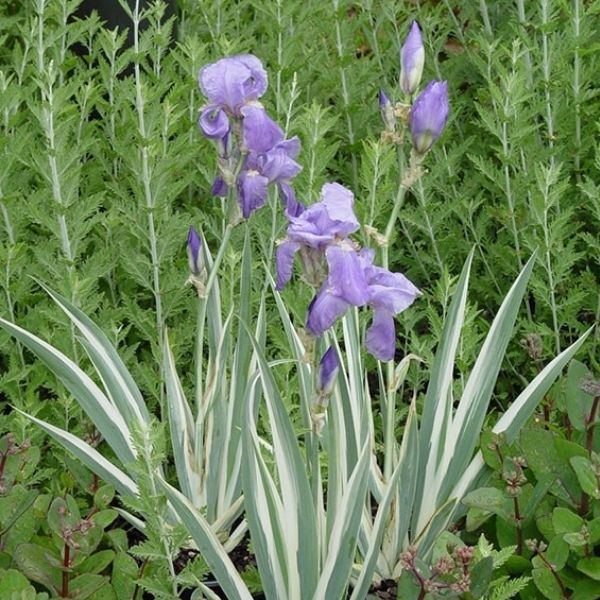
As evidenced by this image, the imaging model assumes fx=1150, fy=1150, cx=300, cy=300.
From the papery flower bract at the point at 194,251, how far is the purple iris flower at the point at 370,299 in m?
0.48

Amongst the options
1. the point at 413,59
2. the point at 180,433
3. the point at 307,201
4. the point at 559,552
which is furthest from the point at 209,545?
the point at 307,201

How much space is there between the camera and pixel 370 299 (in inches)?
72.5

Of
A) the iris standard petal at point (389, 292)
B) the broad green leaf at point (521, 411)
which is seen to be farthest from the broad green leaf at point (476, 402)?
the iris standard petal at point (389, 292)

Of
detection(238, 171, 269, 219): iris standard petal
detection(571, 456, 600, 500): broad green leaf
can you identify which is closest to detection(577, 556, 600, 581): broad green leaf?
detection(571, 456, 600, 500): broad green leaf

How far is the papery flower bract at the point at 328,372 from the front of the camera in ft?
6.15

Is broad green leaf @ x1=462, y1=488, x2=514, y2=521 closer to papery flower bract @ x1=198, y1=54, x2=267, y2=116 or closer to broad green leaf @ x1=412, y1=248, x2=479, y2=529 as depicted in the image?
broad green leaf @ x1=412, y1=248, x2=479, y2=529

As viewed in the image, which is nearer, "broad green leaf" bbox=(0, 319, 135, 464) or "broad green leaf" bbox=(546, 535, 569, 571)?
"broad green leaf" bbox=(546, 535, 569, 571)

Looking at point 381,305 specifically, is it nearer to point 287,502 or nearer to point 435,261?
point 287,502

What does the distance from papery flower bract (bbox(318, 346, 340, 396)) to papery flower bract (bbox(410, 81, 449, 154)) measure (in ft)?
1.39

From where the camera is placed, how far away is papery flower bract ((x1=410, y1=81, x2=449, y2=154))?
202 cm

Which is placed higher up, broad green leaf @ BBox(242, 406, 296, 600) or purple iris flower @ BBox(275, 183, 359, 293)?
purple iris flower @ BBox(275, 183, 359, 293)

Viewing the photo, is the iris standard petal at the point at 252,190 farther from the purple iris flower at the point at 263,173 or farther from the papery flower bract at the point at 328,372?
the papery flower bract at the point at 328,372

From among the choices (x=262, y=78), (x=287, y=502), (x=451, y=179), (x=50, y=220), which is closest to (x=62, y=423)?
(x=50, y=220)

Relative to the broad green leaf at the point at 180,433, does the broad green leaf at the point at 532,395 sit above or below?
below
